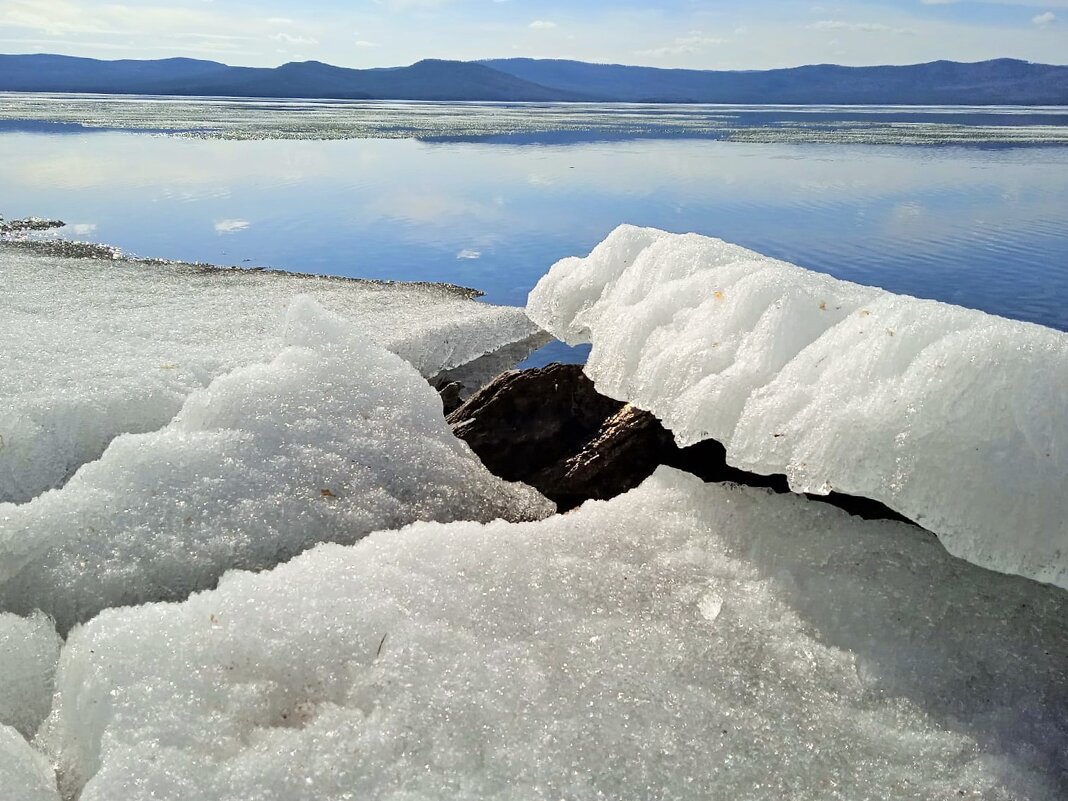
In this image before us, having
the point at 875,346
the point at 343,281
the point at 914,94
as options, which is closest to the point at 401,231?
the point at 343,281

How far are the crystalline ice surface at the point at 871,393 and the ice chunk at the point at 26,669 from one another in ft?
7.00

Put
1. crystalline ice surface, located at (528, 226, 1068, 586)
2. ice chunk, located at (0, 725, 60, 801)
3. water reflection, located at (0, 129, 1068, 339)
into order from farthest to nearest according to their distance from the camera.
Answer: water reflection, located at (0, 129, 1068, 339), crystalline ice surface, located at (528, 226, 1068, 586), ice chunk, located at (0, 725, 60, 801)

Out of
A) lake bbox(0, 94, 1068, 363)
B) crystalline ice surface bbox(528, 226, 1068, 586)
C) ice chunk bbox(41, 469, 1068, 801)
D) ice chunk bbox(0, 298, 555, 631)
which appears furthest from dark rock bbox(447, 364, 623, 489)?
lake bbox(0, 94, 1068, 363)

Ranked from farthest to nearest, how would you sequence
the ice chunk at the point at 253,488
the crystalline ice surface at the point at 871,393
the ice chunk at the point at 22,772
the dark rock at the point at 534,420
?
1. the dark rock at the point at 534,420
2. the ice chunk at the point at 253,488
3. the crystalline ice surface at the point at 871,393
4. the ice chunk at the point at 22,772

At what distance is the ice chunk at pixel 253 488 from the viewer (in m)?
2.72

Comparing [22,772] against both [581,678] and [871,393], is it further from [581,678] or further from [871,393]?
[871,393]

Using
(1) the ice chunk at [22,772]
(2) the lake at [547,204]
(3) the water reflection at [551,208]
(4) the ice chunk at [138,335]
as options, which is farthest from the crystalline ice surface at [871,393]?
(3) the water reflection at [551,208]

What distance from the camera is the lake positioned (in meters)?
12.3

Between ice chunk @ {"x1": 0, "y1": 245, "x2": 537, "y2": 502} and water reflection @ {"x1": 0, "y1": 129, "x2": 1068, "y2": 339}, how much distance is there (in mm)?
1979

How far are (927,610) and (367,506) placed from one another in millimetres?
2042

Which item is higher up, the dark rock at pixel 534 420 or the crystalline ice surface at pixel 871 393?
the crystalline ice surface at pixel 871 393

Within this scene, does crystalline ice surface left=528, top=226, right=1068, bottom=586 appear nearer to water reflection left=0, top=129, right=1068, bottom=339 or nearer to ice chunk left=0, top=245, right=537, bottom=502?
ice chunk left=0, top=245, right=537, bottom=502

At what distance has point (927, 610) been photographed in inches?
95.3

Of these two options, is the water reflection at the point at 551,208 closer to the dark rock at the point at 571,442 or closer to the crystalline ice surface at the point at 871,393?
the dark rock at the point at 571,442
